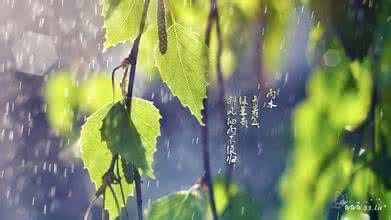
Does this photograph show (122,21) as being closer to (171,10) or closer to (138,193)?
(171,10)

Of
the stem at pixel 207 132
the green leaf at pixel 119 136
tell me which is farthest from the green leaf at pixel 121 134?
the stem at pixel 207 132

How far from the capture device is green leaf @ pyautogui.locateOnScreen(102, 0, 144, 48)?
0.43 metres

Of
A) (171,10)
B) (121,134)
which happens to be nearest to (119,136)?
(121,134)

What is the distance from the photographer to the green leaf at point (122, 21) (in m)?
0.43

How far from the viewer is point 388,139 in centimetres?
53

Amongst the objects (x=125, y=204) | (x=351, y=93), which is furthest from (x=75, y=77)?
(x=351, y=93)

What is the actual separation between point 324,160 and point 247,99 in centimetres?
10

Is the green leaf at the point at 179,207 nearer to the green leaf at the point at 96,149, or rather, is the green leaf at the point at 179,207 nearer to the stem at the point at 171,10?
the green leaf at the point at 96,149

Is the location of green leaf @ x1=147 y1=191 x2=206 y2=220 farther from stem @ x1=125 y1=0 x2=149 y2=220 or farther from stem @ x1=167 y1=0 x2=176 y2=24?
stem @ x1=167 y1=0 x2=176 y2=24

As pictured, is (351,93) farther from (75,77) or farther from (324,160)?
(75,77)

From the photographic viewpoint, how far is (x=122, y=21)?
1.41 ft

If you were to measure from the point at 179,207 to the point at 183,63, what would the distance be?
0.51 ft

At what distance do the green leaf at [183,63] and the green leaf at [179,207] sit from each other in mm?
117

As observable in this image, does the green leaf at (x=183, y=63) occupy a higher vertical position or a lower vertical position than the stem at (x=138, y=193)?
higher
